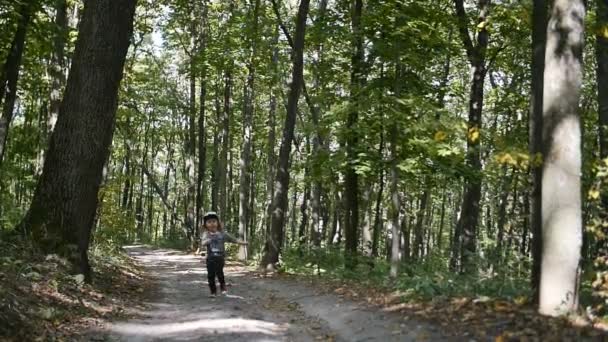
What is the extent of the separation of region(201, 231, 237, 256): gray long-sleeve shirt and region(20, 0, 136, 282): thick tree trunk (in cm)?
235

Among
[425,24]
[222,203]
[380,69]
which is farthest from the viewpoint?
[222,203]

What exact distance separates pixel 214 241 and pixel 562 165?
7.42 m

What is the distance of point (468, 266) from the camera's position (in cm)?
1283

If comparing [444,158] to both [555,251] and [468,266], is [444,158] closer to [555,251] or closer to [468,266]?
[468,266]

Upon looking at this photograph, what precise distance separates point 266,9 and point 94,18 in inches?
644

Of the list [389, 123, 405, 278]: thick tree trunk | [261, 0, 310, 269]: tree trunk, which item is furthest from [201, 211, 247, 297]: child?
[261, 0, 310, 269]: tree trunk

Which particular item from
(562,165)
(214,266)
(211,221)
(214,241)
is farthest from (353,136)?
(562,165)

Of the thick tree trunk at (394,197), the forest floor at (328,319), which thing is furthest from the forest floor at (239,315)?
the thick tree trunk at (394,197)

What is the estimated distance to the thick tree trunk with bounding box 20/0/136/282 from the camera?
35.0 feet

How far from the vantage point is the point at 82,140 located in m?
10.9

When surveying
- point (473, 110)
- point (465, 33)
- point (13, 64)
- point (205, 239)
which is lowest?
point (205, 239)

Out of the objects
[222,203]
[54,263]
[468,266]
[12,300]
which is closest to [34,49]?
[54,263]

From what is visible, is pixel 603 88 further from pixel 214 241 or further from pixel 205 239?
pixel 205 239

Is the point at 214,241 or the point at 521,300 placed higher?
the point at 214,241
